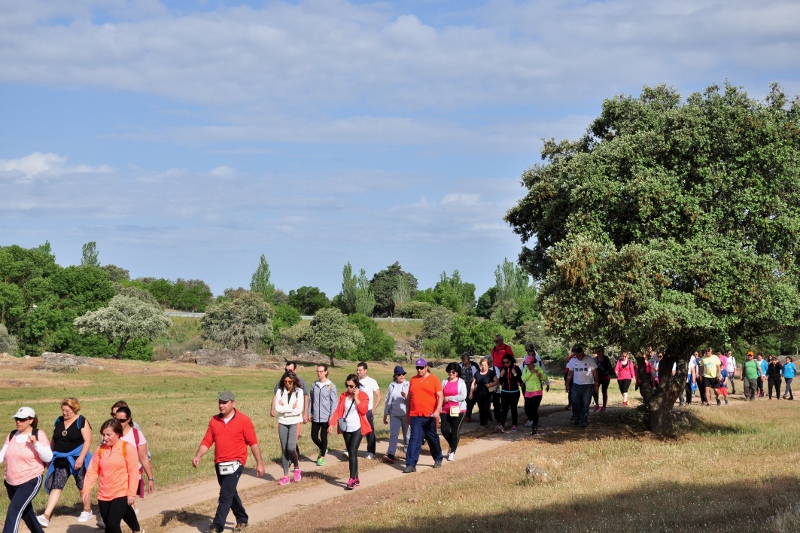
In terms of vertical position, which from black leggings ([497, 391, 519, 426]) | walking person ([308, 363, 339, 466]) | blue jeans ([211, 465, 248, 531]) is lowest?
blue jeans ([211, 465, 248, 531])

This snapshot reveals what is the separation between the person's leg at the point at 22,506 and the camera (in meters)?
10.0

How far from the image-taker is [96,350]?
74062mm

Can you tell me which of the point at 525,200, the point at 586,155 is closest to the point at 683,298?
the point at 586,155

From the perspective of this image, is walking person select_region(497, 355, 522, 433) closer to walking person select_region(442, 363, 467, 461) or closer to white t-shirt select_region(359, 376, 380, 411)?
walking person select_region(442, 363, 467, 461)

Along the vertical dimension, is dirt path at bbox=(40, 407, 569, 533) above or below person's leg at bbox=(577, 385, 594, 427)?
below

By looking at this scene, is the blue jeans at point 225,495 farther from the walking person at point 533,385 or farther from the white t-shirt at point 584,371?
the white t-shirt at point 584,371

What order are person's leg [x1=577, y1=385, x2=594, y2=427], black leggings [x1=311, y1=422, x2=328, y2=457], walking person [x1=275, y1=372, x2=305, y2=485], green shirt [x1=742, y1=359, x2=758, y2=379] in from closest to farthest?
walking person [x1=275, y1=372, x2=305, y2=485]
black leggings [x1=311, y1=422, x2=328, y2=457]
person's leg [x1=577, y1=385, x2=594, y2=427]
green shirt [x1=742, y1=359, x2=758, y2=379]

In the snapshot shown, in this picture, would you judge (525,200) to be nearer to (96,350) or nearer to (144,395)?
(144,395)

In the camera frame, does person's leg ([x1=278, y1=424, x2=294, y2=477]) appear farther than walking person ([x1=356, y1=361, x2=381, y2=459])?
No

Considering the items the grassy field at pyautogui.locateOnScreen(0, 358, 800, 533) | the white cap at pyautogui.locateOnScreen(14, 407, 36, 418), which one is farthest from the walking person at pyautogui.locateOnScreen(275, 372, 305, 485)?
the white cap at pyautogui.locateOnScreen(14, 407, 36, 418)

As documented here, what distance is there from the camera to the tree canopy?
1688 cm

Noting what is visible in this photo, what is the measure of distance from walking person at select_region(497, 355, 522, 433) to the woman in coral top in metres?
11.2

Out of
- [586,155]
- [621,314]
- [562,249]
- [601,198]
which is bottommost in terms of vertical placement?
[621,314]

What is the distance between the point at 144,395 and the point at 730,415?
2685 cm
